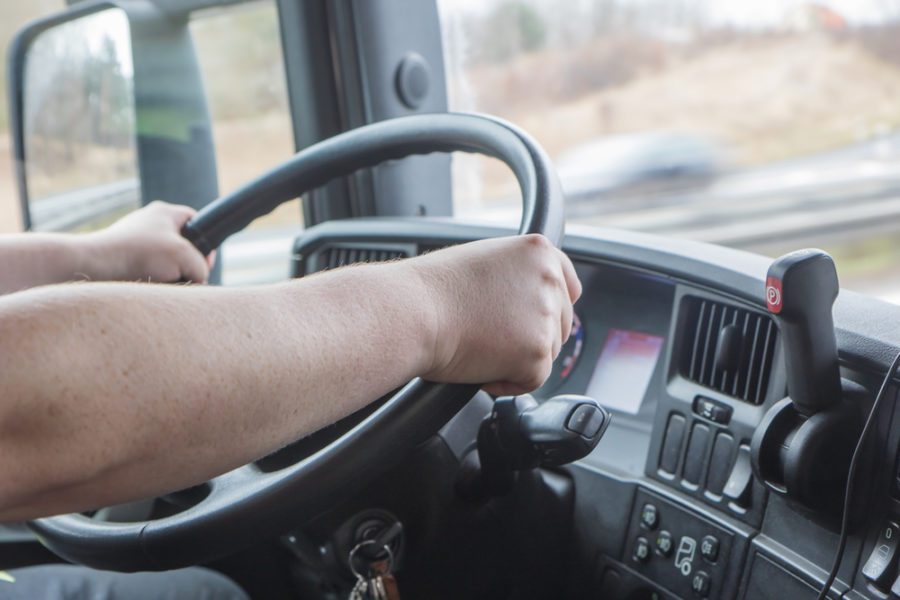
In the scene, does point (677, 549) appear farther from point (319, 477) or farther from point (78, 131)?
point (78, 131)

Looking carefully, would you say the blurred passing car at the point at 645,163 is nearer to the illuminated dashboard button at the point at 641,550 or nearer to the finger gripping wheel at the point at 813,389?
the illuminated dashboard button at the point at 641,550

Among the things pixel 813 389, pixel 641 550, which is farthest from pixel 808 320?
pixel 641 550

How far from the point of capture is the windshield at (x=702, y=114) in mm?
2086

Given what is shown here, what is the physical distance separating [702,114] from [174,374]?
5.31 metres

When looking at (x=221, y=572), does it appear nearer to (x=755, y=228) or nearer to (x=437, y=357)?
(x=437, y=357)

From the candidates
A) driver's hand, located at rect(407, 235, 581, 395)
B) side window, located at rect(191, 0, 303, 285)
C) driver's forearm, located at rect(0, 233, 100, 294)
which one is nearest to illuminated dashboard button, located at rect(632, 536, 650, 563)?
driver's hand, located at rect(407, 235, 581, 395)

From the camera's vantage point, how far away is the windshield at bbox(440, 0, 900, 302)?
6.84 feet

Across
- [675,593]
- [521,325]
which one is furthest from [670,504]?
[521,325]

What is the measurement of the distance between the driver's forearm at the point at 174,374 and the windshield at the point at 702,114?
36cm

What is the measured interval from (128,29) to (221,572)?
3.24ft

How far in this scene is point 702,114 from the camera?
5.54 meters

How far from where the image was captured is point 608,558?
1.23m

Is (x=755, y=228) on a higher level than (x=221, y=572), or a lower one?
higher

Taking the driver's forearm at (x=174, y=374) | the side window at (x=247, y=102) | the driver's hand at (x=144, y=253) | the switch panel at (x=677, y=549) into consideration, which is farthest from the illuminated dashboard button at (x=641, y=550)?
the side window at (x=247, y=102)
